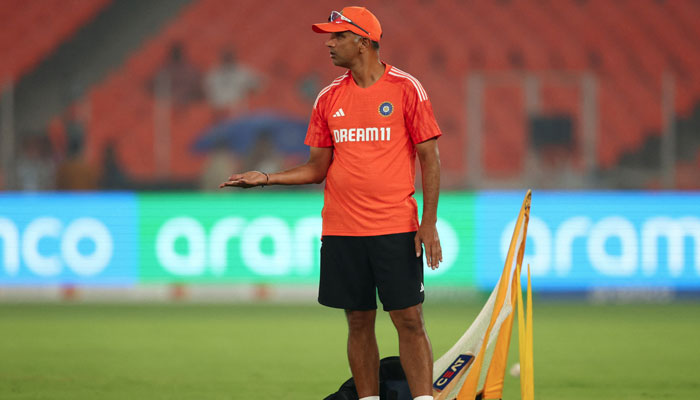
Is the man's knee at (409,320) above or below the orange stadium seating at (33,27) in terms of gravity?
below

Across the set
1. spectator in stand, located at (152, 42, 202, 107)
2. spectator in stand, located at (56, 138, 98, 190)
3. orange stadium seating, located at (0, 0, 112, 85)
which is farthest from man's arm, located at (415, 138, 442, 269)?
orange stadium seating, located at (0, 0, 112, 85)

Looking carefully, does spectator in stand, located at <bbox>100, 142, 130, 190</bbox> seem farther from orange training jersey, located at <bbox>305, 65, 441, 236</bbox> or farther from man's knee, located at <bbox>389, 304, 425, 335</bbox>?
man's knee, located at <bbox>389, 304, 425, 335</bbox>

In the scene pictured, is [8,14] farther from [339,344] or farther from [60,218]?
[339,344]

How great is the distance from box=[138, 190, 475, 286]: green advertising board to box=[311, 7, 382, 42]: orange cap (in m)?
6.14

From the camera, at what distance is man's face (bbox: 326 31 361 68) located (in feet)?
14.2

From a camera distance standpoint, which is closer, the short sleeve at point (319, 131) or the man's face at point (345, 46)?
the man's face at point (345, 46)

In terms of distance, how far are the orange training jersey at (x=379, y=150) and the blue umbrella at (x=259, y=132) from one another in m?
11.9

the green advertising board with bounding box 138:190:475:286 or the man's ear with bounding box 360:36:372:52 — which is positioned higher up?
the man's ear with bounding box 360:36:372:52

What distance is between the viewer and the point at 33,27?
18891mm

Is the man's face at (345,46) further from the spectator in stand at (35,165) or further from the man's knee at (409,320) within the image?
the spectator in stand at (35,165)

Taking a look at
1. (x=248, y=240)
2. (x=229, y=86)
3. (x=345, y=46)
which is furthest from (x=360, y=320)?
(x=229, y=86)

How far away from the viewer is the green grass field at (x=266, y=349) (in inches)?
237

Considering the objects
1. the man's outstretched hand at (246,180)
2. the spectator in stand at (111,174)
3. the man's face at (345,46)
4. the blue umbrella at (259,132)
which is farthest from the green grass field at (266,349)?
the blue umbrella at (259,132)

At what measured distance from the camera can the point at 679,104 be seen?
18.5 metres
